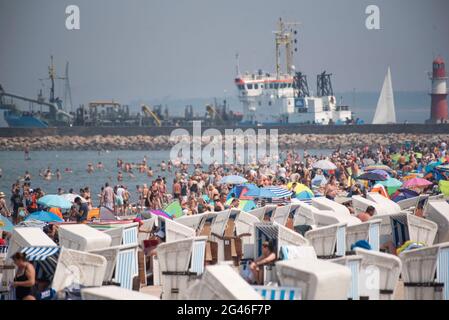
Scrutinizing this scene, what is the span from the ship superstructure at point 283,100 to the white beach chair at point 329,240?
73.8 meters

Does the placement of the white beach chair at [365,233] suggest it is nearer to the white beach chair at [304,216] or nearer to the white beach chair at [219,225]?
the white beach chair at [304,216]

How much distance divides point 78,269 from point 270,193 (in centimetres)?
903

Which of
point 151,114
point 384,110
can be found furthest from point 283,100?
point 151,114

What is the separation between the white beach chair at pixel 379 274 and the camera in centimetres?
758

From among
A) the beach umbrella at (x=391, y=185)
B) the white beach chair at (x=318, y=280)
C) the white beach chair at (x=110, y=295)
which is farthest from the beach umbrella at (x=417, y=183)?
the white beach chair at (x=110, y=295)

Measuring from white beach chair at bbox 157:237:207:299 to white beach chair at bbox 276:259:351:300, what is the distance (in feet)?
7.64

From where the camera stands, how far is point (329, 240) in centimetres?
931

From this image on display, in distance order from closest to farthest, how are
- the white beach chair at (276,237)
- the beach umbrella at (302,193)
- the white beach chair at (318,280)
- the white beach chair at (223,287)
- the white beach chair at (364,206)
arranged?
the white beach chair at (223,287) → the white beach chair at (318,280) → the white beach chair at (276,237) → the white beach chair at (364,206) → the beach umbrella at (302,193)

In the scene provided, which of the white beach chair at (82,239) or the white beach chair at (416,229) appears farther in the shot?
the white beach chair at (416,229)

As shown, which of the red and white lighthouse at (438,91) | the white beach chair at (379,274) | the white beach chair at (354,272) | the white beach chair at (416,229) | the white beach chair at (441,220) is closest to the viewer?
the white beach chair at (354,272)

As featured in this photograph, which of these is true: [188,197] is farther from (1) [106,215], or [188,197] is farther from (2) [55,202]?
(1) [106,215]

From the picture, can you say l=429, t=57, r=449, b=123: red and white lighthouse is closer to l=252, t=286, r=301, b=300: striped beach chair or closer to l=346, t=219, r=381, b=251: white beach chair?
l=346, t=219, r=381, b=251: white beach chair

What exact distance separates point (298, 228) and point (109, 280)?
3070mm
